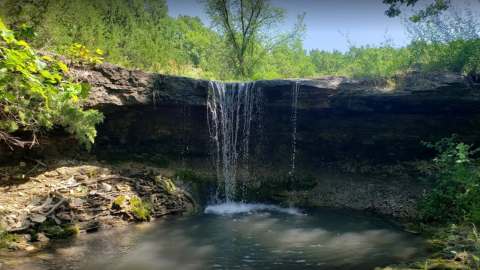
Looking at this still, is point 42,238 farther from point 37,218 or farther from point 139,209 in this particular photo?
point 139,209

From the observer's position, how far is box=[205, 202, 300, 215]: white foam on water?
9.28 m

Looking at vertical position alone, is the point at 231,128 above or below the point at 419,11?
below

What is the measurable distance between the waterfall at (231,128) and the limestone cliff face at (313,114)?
336mm

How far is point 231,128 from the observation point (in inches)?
421

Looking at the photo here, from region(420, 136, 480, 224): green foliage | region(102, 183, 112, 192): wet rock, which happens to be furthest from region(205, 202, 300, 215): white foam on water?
region(420, 136, 480, 224): green foliage

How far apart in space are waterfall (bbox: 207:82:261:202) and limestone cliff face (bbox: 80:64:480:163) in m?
0.34

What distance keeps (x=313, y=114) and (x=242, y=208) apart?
386 cm

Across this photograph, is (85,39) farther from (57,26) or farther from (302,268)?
(302,268)

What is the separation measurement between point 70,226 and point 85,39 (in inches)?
235

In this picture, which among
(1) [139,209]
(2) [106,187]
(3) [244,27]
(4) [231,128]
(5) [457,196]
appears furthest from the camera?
(3) [244,27]

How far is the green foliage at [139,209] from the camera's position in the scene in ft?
25.6

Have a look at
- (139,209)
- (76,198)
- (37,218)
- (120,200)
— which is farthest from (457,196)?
(37,218)

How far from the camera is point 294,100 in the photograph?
9.84 metres

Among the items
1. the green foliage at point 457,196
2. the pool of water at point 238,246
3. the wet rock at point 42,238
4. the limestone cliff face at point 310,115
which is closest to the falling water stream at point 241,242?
the pool of water at point 238,246
